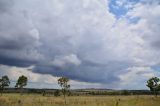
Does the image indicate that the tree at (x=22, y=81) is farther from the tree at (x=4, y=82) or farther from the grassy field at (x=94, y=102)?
the grassy field at (x=94, y=102)

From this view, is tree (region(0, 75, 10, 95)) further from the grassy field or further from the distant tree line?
the grassy field

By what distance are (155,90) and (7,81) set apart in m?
46.1

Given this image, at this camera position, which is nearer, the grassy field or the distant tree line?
the grassy field

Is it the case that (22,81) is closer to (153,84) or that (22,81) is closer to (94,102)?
(153,84)

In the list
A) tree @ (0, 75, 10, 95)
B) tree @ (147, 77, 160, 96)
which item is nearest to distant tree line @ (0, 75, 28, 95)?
tree @ (0, 75, 10, 95)

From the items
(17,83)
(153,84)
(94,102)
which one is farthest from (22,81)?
(94,102)

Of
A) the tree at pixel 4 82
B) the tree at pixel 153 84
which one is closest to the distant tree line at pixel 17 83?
the tree at pixel 4 82

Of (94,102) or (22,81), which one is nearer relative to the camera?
(94,102)

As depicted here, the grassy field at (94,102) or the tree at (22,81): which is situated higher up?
the tree at (22,81)

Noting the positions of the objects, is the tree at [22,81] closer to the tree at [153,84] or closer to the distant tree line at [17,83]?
the distant tree line at [17,83]

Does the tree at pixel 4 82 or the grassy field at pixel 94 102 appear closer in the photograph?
the grassy field at pixel 94 102

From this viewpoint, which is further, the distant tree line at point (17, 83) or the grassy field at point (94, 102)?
the distant tree line at point (17, 83)

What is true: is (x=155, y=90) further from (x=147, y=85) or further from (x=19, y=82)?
(x=19, y=82)

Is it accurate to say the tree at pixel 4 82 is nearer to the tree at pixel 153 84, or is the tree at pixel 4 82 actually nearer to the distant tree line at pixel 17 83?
the distant tree line at pixel 17 83
